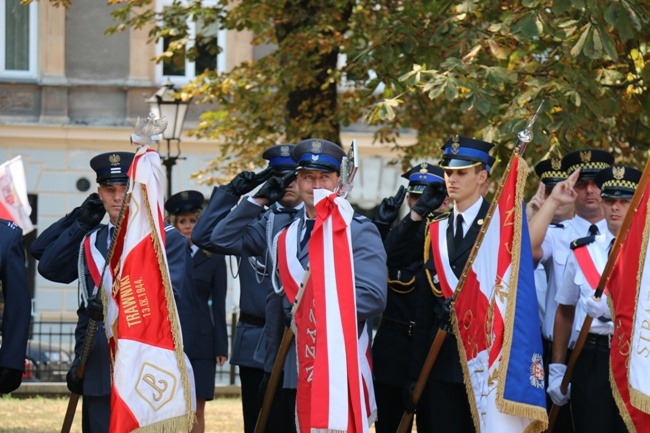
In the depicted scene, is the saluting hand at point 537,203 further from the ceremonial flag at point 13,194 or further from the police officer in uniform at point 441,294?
the ceremonial flag at point 13,194

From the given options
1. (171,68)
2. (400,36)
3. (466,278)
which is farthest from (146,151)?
(171,68)

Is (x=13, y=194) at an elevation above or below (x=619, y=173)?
below

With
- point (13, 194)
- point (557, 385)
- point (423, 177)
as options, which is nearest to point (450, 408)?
point (557, 385)

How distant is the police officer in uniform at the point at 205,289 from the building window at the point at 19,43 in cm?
1623

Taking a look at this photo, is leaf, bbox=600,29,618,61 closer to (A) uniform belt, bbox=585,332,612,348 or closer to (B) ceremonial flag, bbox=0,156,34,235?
(A) uniform belt, bbox=585,332,612,348

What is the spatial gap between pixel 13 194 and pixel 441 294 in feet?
15.1

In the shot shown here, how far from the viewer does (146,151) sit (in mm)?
8125

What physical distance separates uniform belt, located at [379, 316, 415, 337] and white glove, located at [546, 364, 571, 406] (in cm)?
102

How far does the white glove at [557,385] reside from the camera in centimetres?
829

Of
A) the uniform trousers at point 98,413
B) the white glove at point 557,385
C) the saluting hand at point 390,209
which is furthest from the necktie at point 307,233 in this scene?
the white glove at point 557,385

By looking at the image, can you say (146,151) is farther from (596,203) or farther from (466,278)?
(596,203)

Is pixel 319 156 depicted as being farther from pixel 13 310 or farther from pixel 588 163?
pixel 13 310

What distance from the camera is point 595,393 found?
803cm

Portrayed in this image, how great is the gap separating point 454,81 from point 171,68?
53.7ft
